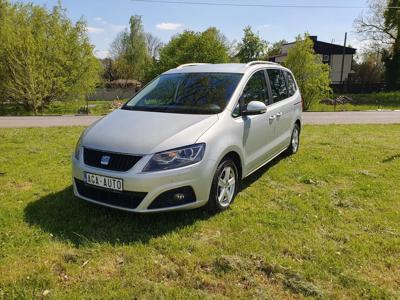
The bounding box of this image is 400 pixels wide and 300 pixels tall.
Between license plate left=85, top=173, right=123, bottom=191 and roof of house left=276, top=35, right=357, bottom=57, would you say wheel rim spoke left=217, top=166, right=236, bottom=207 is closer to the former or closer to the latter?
license plate left=85, top=173, right=123, bottom=191

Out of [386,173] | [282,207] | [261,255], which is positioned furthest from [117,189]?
[386,173]

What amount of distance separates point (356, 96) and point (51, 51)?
32972 mm

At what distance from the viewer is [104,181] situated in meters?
3.74

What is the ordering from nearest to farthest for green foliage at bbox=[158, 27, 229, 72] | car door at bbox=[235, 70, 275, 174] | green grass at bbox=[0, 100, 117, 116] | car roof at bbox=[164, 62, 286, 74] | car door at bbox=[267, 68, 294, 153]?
car door at bbox=[235, 70, 275, 174], car roof at bbox=[164, 62, 286, 74], car door at bbox=[267, 68, 294, 153], green grass at bbox=[0, 100, 117, 116], green foliage at bbox=[158, 27, 229, 72]

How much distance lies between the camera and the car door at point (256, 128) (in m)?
4.70

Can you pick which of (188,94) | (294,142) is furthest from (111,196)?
(294,142)

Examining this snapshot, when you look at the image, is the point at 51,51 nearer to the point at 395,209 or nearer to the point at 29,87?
the point at 29,87

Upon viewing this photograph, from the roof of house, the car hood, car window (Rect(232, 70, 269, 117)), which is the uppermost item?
the roof of house

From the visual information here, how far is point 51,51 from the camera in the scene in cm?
2520

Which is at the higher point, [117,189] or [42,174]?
[117,189]

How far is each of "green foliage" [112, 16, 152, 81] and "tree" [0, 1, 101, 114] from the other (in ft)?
107

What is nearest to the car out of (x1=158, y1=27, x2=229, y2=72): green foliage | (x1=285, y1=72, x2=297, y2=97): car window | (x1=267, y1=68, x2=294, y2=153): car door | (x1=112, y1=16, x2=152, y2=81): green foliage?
(x1=267, y1=68, x2=294, y2=153): car door

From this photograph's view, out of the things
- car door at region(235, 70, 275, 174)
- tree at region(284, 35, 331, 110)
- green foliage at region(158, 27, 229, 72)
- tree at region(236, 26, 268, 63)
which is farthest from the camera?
tree at region(236, 26, 268, 63)

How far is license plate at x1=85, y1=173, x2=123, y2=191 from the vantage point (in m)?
3.66
